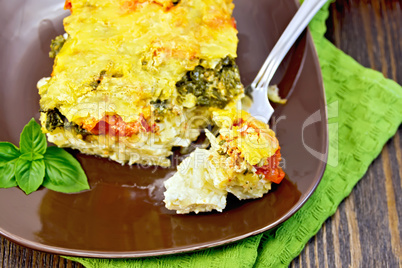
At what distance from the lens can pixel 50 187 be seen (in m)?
2.96

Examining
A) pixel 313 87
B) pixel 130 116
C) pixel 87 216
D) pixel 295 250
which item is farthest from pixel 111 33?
pixel 295 250

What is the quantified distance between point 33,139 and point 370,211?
2572mm

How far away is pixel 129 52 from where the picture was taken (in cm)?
287

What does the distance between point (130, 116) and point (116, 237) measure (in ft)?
2.64

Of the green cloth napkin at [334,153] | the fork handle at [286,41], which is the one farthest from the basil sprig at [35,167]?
the fork handle at [286,41]

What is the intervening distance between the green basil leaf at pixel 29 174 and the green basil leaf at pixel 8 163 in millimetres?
44

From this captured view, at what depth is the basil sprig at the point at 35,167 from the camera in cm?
288

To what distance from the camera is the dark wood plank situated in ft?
10.8

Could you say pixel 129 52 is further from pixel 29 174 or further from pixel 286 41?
pixel 286 41

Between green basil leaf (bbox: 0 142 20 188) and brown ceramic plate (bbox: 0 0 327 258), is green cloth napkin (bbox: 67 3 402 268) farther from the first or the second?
green basil leaf (bbox: 0 142 20 188)

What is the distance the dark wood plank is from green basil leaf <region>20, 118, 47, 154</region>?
6.51 ft

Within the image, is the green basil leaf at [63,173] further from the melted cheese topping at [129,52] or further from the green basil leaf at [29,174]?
the melted cheese topping at [129,52]

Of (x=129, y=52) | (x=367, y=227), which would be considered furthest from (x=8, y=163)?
(x=367, y=227)

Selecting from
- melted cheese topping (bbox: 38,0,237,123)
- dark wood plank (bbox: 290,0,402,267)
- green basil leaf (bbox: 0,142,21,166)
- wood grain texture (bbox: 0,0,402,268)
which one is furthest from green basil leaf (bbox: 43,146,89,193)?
dark wood plank (bbox: 290,0,402,267)
